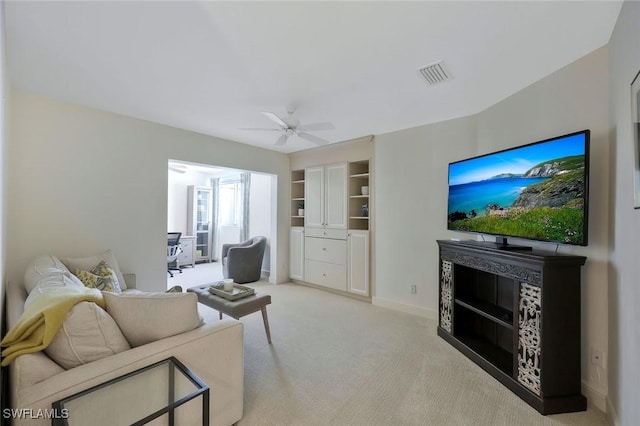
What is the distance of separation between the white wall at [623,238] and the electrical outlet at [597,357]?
0.10 metres

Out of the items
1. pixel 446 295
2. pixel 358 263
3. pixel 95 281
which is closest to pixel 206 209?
pixel 358 263

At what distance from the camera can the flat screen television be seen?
1879mm

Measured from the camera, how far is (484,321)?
2.81 meters

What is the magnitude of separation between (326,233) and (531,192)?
10.2 ft

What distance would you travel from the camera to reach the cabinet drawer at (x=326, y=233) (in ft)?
15.0

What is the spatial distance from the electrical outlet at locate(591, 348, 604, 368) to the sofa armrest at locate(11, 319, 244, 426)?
2.49 m

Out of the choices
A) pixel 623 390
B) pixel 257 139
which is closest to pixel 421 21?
pixel 623 390

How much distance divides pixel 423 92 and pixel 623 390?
2.57m

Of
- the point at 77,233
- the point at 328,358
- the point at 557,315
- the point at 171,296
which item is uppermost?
the point at 77,233

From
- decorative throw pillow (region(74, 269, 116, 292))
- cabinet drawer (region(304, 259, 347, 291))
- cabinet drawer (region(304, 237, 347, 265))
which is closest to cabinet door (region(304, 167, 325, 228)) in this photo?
cabinet drawer (region(304, 237, 347, 265))

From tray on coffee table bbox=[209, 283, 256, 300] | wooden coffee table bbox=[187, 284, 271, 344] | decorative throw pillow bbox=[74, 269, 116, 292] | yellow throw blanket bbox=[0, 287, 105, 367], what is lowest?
wooden coffee table bbox=[187, 284, 271, 344]

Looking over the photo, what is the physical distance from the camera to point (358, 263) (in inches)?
171

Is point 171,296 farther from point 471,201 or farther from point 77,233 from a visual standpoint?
point 471,201

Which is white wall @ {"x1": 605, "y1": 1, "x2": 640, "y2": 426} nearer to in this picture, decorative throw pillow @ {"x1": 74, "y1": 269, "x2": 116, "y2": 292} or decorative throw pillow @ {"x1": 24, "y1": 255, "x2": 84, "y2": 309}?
decorative throw pillow @ {"x1": 24, "y1": 255, "x2": 84, "y2": 309}
